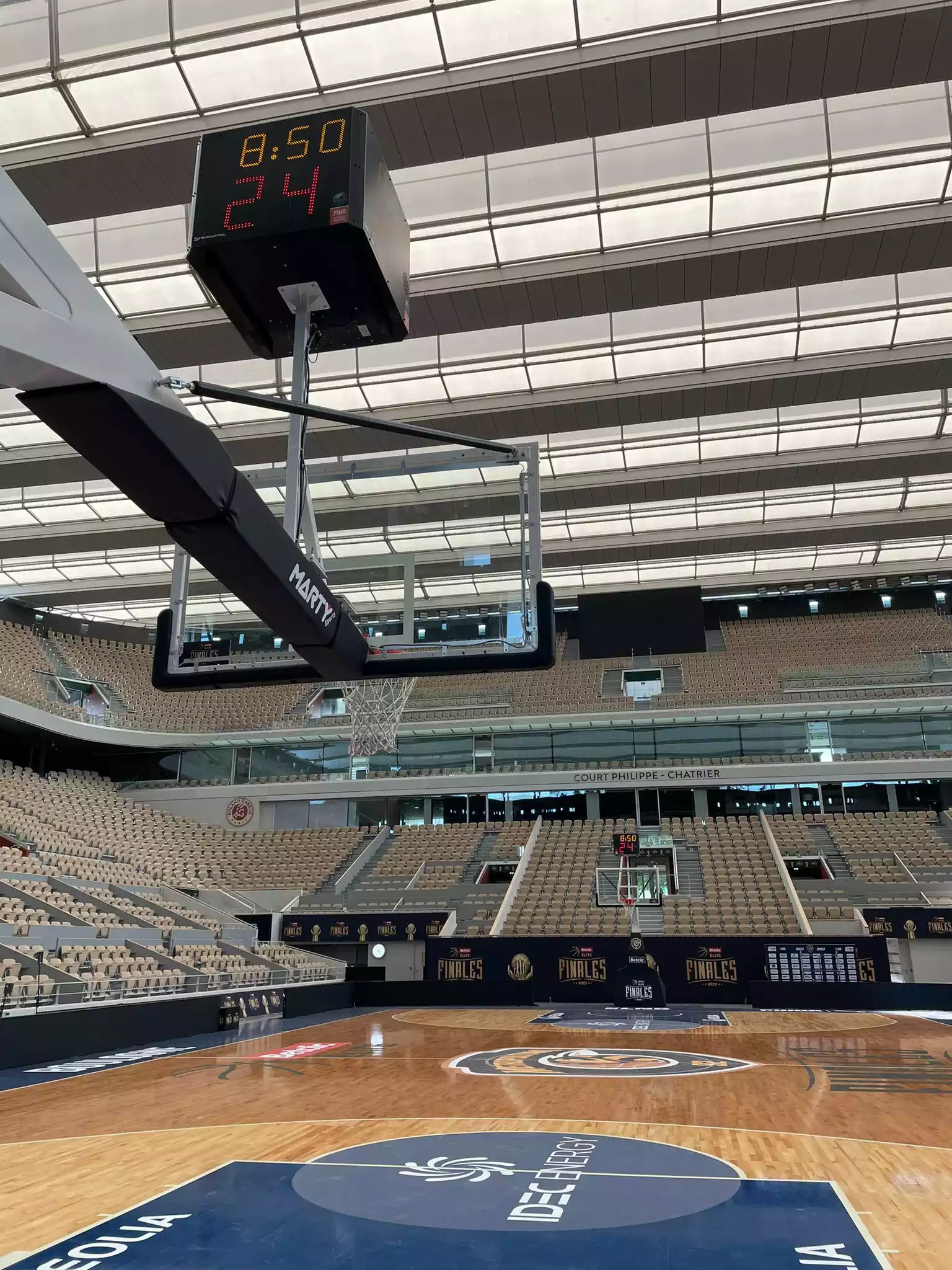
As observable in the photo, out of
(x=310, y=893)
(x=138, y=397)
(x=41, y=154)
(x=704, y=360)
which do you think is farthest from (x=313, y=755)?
(x=138, y=397)

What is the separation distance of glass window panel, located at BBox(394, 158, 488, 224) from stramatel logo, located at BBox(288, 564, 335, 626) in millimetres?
12252

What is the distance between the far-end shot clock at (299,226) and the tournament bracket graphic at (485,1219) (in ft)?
15.8

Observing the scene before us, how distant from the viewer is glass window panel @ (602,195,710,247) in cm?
1554

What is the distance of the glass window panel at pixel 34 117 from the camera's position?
44.8 ft

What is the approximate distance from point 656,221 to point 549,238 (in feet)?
5.95

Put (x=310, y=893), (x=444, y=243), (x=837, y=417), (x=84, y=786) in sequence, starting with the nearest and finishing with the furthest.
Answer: (x=444, y=243), (x=837, y=417), (x=310, y=893), (x=84, y=786)

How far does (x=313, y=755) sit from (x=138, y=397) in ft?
Answer: 105

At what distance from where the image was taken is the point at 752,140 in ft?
48.5

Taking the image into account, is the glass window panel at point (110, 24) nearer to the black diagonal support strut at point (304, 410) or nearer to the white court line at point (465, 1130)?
the black diagonal support strut at point (304, 410)

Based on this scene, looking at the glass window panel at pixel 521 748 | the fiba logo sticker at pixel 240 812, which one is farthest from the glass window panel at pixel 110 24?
the fiba logo sticker at pixel 240 812

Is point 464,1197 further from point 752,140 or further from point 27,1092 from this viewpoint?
point 752,140

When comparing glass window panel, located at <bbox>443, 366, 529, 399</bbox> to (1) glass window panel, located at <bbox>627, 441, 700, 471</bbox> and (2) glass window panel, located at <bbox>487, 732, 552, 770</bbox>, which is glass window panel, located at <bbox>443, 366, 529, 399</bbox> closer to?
(1) glass window panel, located at <bbox>627, 441, 700, 471</bbox>

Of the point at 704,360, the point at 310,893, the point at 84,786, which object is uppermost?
the point at 704,360

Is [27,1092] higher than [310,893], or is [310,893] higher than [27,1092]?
[310,893]
